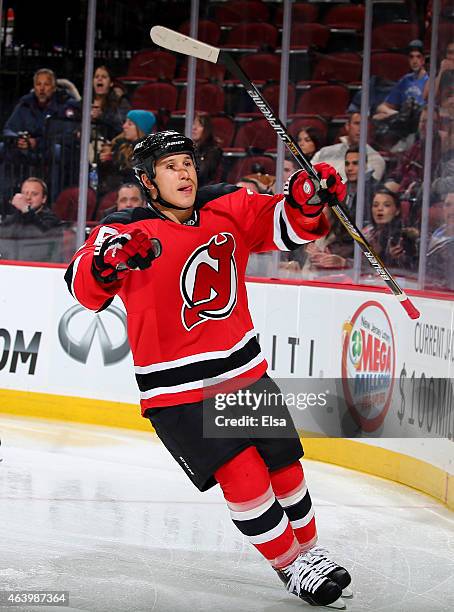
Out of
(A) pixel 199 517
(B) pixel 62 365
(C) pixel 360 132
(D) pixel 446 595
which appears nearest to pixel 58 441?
(B) pixel 62 365

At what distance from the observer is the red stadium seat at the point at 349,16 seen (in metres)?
6.35

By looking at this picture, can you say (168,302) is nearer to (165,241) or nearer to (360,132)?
(165,241)

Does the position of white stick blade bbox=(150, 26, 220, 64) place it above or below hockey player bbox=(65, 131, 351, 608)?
above

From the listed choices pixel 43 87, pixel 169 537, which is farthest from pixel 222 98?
pixel 169 537

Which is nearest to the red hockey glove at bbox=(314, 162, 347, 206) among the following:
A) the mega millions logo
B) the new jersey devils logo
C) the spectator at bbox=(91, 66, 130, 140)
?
the new jersey devils logo

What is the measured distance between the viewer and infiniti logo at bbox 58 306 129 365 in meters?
5.52

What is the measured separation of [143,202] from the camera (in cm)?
611

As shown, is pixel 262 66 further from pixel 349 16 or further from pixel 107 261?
pixel 107 261

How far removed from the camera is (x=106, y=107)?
6.30m

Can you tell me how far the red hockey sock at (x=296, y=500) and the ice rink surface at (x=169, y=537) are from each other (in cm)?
17

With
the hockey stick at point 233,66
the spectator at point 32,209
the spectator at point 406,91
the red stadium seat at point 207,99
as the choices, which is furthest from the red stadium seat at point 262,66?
the hockey stick at point 233,66

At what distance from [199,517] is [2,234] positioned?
289 cm

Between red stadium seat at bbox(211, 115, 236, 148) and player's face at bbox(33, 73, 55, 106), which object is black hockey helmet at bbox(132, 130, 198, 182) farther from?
A: player's face at bbox(33, 73, 55, 106)

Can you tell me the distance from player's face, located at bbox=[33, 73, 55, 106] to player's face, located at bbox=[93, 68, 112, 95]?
0.94 ft
